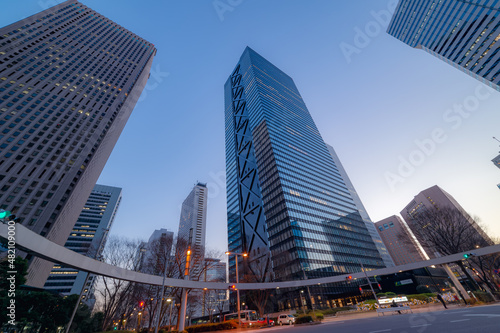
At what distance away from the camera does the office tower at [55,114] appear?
153 ft

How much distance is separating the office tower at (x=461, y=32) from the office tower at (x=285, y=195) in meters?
59.7

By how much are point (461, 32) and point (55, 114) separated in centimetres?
13634

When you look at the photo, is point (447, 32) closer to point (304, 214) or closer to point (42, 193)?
point (304, 214)

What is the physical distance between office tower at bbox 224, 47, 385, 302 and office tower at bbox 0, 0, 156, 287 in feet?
186

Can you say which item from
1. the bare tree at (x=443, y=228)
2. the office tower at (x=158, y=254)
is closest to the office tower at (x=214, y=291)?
the office tower at (x=158, y=254)

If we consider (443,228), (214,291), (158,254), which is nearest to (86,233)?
(214,291)

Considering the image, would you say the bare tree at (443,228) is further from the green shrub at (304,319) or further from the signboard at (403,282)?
the signboard at (403,282)

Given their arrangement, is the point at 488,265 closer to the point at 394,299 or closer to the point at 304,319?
the point at 394,299

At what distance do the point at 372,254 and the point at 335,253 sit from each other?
2390cm

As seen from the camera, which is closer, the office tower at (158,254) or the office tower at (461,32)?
the office tower at (158,254)

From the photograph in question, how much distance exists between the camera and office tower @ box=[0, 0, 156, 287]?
1838 inches

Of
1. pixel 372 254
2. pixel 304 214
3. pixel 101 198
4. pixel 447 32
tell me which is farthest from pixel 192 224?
pixel 447 32

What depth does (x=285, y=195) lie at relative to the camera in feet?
234

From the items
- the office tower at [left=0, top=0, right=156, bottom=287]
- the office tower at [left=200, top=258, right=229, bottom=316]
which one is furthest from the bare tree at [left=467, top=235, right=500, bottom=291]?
the office tower at [left=0, top=0, right=156, bottom=287]
